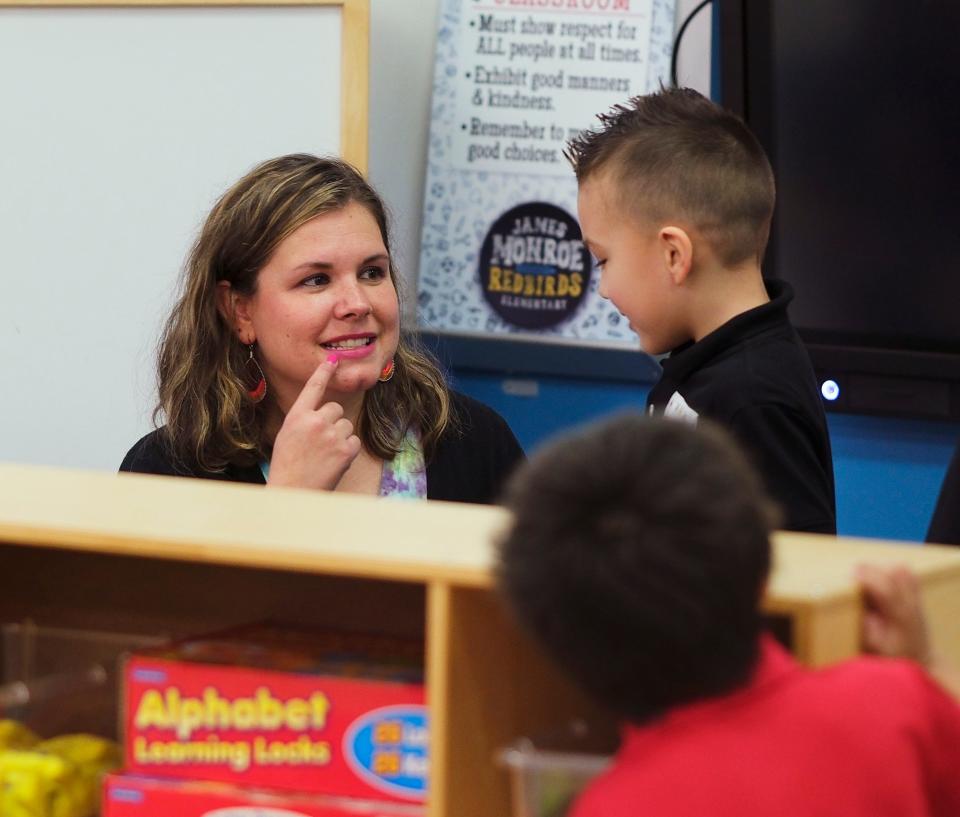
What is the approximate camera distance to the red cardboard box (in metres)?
1.14

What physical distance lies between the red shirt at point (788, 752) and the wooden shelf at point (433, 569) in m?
0.07

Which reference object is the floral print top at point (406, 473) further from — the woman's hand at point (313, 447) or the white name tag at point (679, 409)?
the white name tag at point (679, 409)

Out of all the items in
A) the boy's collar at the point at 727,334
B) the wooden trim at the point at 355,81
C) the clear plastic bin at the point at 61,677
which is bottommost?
the clear plastic bin at the point at 61,677

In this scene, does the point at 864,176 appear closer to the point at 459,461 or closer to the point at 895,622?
the point at 459,461

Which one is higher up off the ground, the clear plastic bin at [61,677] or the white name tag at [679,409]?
the white name tag at [679,409]

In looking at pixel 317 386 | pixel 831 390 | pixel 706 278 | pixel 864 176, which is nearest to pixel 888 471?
pixel 831 390

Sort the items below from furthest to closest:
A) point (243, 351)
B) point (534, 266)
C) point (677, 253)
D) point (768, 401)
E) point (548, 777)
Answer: point (534, 266), point (243, 351), point (677, 253), point (768, 401), point (548, 777)

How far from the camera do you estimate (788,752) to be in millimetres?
880

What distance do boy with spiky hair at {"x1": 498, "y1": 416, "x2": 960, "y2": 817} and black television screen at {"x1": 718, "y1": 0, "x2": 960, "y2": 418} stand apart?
5.79 ft

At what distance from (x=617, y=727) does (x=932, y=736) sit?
0.87ft

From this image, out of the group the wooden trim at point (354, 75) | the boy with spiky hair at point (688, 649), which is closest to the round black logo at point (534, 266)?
the wooden trim at point (354, 75)

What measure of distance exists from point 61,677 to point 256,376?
85cm

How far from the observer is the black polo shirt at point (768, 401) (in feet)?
5.49

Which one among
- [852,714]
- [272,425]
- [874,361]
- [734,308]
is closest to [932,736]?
[852,714]
